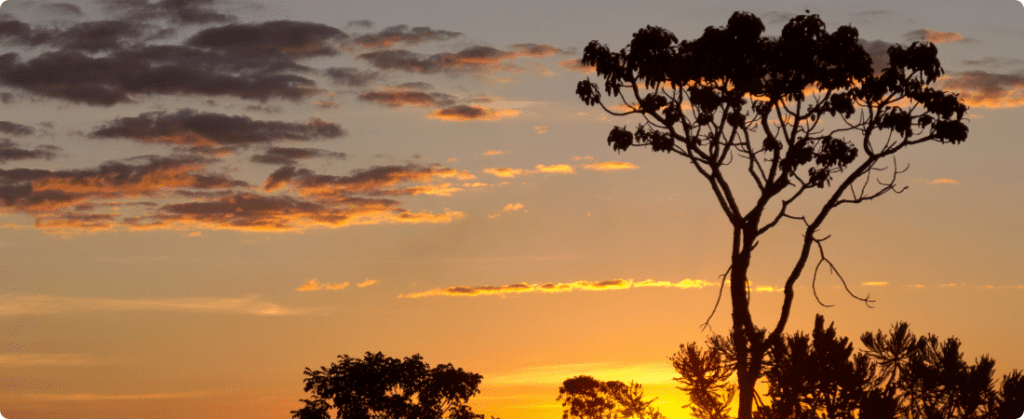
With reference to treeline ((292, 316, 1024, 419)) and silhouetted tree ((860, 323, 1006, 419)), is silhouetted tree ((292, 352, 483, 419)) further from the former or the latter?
silhouetted tree ((860, 323, 1006, 419))

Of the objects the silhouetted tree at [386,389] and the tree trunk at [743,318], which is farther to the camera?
the silhouetted tree at [386,389]

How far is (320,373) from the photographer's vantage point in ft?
167

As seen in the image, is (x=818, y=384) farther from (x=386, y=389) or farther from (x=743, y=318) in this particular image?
(x=386, y=389)

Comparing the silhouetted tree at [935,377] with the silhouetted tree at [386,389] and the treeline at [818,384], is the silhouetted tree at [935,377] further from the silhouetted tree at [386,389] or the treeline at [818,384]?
the silhouetted tree at [386,389]

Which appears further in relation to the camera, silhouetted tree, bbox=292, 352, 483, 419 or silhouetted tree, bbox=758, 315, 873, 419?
silhouetted tree, bbox=292, 352, 483, 419

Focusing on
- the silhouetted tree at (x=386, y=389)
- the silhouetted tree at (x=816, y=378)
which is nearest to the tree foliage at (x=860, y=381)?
the silhouetted tree at (x=816, y=378)

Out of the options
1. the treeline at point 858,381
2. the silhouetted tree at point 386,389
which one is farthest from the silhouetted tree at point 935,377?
the silhouetted tree at point 386,389

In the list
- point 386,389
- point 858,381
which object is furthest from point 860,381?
point 386,389

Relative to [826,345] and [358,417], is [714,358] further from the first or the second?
[358,417]

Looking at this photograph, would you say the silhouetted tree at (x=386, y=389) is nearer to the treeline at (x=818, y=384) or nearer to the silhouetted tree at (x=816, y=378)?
the treeline at (x=818, y=384)

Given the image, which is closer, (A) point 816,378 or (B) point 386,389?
(A) point 816,378

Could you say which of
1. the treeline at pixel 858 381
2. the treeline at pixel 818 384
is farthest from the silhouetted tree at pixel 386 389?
the treeline at pixel 858 381

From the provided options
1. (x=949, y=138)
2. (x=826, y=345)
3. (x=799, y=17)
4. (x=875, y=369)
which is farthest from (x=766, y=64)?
(x=875, y=369)

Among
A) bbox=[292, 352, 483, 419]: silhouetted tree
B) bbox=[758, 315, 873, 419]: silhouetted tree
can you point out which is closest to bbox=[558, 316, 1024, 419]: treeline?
bbox=[758, 315, 873, 419]: silhouetted tree
